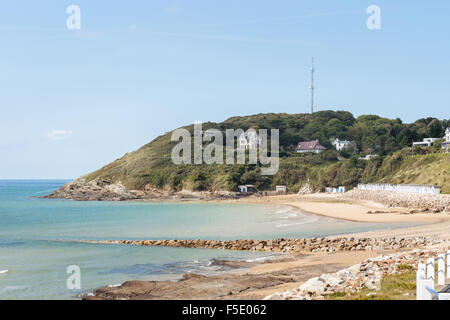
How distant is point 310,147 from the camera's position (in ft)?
443

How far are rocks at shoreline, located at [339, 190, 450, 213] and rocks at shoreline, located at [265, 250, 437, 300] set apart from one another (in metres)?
34.8

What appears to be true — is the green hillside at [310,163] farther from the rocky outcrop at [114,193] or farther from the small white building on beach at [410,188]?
the rocky outcrop at [114,193]

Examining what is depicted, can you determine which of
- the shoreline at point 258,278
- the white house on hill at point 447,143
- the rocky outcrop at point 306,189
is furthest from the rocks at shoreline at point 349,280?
the rocky outcrop at point 306,189

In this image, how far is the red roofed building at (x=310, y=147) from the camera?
439 feet

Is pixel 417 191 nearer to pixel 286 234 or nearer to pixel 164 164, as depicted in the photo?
pixel 286 234

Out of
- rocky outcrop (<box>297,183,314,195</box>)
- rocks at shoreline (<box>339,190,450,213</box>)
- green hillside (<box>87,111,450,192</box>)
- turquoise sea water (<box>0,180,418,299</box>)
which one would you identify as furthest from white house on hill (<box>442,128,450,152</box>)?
turquoise sea water (<box>0,180,418,299</box>)

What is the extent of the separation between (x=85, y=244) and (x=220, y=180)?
2995 inches

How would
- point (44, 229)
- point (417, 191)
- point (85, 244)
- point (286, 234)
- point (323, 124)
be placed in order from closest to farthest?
point (85, 244)
point (286, 234)
point (44, 229)
point (417, 191)
point (323, 124)

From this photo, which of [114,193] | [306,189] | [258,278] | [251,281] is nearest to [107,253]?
[258,278]

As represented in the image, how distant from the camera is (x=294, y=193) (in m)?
101

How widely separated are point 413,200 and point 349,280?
46.0 meters

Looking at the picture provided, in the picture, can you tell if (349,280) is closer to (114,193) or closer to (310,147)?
(114,193)
